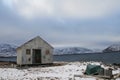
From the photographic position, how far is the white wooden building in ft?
175

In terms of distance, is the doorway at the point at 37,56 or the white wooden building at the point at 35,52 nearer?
the white wooden building at the point at 35,52

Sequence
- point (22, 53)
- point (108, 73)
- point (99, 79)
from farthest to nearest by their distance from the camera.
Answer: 1. point (22, 53)
2. point (108, 73)
3. point (99, 79)

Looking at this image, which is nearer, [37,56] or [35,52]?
[35,52]

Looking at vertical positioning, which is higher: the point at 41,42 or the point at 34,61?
the point at 41,42

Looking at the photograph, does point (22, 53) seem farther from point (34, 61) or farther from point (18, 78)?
point (18, 78)

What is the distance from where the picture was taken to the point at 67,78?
33.9 m

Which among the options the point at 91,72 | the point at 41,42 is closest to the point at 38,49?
the point at 41,42

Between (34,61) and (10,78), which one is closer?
(10,78)

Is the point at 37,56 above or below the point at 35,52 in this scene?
below

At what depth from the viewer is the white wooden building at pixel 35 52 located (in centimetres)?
5322

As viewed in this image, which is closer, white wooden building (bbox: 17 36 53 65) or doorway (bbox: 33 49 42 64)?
white wooden building (bbox: 17 36 53 65)

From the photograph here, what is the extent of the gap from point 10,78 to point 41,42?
20.6m

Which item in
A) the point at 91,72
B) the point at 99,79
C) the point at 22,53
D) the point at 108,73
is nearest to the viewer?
the point at 99,79

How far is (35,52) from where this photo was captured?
54438 mm
